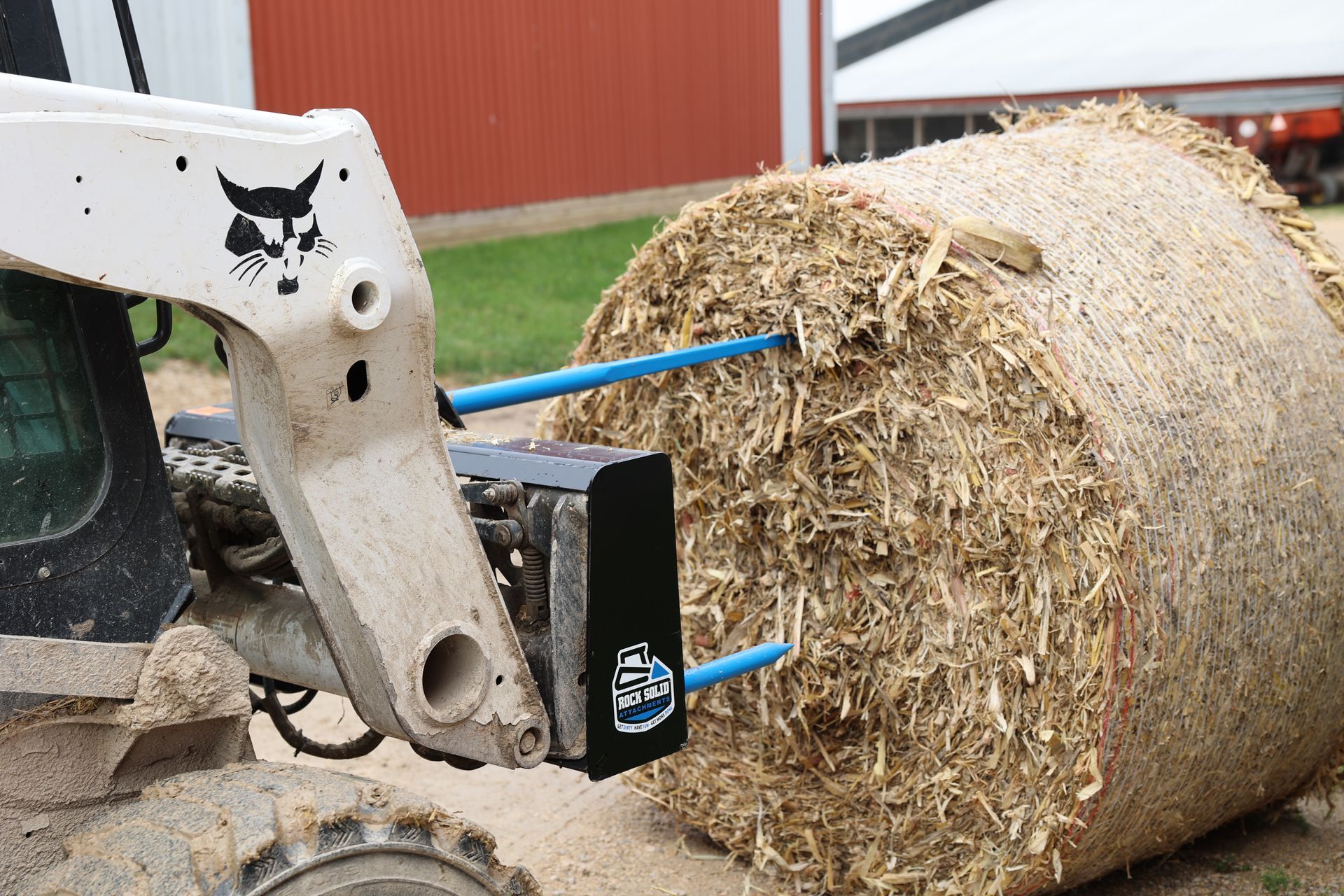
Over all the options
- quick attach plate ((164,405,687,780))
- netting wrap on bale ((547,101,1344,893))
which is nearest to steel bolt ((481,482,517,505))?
quick attach plate ((164,405,687,780))

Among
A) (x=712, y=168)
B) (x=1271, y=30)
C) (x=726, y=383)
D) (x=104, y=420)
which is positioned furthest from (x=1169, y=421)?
(x=1271, y=30)

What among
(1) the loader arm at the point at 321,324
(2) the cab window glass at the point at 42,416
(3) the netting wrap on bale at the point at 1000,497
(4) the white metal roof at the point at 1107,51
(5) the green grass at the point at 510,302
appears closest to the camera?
(1) the loader arm at the point at 321,324

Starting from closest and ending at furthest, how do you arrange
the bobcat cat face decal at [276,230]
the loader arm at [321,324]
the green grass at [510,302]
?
1. the loader arm at [321,324]
2. the bobcat cat face decal at [276,230]
3. the green grass at [510,302]

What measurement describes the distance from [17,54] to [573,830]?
2751 mm

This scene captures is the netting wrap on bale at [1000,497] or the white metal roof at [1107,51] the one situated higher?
the netting wrap on bale at [1000,497]

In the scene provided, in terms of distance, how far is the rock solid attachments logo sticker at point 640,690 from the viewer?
2.57m

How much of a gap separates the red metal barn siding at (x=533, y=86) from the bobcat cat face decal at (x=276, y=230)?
39.8ft

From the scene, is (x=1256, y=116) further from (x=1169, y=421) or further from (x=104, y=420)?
(x=104, y=420)

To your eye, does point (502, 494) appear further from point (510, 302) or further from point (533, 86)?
point (533, 86)

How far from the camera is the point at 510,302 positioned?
11.8 meters

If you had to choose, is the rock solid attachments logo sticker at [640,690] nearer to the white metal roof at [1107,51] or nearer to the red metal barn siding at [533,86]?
the red metal barn siding at [533,86]

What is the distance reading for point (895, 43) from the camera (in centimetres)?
2505

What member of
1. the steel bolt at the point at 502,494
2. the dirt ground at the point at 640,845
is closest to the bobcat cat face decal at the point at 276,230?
the steel bolt at the point at 502,494

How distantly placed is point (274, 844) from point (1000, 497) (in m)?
1.87
